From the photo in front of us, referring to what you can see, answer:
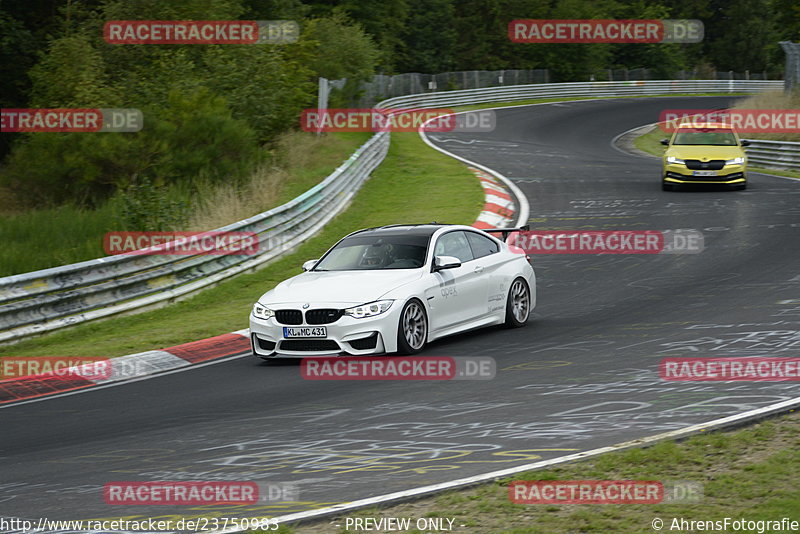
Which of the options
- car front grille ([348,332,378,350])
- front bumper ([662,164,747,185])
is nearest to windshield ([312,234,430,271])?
car front grille ([348,332,378,350])

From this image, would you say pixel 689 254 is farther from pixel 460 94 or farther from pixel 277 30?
pixel 460 94

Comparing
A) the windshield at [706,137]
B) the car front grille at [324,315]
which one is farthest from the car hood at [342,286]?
the windshield at [706,137]

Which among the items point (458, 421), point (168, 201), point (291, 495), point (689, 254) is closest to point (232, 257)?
point (168, 201)

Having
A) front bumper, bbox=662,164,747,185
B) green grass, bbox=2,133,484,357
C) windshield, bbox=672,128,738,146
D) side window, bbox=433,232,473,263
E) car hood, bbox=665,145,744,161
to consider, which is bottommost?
green grass, bbox=2,133,484,357

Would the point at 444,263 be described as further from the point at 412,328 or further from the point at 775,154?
the point at 775,154

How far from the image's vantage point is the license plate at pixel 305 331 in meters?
11.0

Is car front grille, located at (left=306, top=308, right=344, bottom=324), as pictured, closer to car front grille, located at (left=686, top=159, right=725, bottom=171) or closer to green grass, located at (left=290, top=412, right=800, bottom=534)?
green grass, located at (left=290, top=412, right=800, bottom=534)

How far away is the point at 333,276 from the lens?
11.9 meters

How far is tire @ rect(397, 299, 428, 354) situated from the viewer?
11094 millimetres

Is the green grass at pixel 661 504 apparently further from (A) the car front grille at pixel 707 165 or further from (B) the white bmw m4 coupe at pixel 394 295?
(A) the car front grille at pixel 707 165

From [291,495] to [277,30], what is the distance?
1231 inches

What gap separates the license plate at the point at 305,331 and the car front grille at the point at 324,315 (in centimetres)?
7

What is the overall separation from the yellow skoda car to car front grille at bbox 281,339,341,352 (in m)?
16.7

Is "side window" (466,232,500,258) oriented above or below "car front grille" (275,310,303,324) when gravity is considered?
above
